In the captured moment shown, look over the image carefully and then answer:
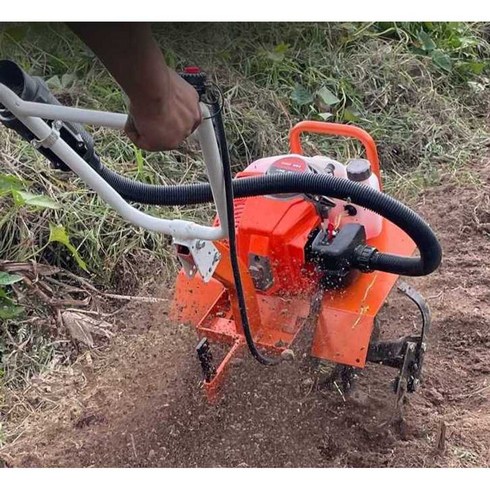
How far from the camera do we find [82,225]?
2.32 meters

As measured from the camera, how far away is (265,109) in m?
2.81

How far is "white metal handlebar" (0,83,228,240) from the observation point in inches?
50.0

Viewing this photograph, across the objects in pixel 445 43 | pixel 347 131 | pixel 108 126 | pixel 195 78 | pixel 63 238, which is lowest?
pixel 445 43

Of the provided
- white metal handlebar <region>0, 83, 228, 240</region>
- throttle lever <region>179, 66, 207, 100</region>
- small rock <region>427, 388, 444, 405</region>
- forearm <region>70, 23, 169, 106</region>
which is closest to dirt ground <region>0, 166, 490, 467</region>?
small rock <region>427, 388, 444, 405</region>

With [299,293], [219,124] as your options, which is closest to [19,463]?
[299,293]

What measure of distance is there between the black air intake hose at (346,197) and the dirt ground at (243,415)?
0.33m

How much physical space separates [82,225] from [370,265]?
0.94m

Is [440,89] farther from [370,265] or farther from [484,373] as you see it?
[370,265]

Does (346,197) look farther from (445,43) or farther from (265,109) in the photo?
(445,43)

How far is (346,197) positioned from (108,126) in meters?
0.48

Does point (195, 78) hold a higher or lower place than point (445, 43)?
Answer: higher

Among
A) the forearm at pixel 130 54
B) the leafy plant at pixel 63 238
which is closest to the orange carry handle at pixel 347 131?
the leafy plant at pixel 63 238

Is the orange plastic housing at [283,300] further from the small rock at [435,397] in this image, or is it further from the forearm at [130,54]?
the forearm at [130,54]

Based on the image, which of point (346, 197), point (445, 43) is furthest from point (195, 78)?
point (445, 43)
